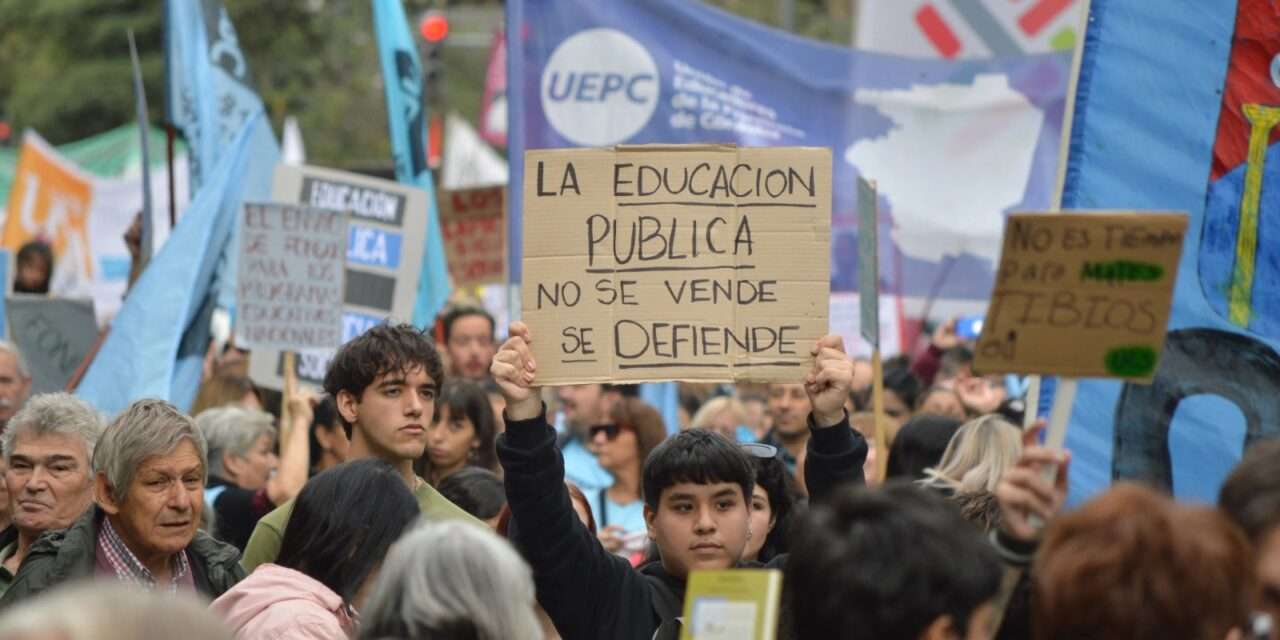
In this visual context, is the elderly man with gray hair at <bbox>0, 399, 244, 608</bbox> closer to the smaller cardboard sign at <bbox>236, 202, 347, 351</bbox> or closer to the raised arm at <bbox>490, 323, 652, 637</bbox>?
the raised arm at <bbox>490, 323, 652, 637</bbox>

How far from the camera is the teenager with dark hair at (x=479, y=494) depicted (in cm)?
623

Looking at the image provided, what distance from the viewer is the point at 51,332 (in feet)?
31.4

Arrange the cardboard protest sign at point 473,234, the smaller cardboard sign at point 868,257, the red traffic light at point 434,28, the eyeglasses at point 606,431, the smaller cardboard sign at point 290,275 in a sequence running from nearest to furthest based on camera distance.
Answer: the smaller cardboard sign at point 868,257 → the eyeglasses at point 606,431 → the smaller cardboard sign at point 290,275 → the cardboard protest sign at point 473,234 → the red traffic light at point 434,28

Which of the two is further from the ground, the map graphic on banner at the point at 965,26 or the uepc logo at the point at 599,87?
the map graphic on banner at the point at 965,26

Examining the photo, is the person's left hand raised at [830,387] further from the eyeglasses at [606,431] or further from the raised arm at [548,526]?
the eyeglasses at [606,431]

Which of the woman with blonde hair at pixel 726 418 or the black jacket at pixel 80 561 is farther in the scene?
the woman with blonde hair at pixel 726 418

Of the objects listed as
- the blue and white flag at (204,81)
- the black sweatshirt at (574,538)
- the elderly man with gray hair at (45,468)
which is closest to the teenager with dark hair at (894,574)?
the black sweatshirt at (574,538)

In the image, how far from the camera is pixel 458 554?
134 inches

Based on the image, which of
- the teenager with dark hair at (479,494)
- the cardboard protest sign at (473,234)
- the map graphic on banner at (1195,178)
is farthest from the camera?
the cardboard protest sign at (473,234)

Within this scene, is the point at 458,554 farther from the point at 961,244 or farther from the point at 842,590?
the point at 961,244

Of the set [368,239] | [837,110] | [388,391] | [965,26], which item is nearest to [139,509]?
[388,391]

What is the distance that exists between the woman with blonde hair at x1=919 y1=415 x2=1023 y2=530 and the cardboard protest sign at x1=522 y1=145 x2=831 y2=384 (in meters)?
0.79

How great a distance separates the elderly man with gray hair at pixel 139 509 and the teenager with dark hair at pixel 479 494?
107 cm

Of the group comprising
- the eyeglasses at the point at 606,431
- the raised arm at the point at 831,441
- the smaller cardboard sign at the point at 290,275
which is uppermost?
the smaller cardboard sign at the point at 290,275
